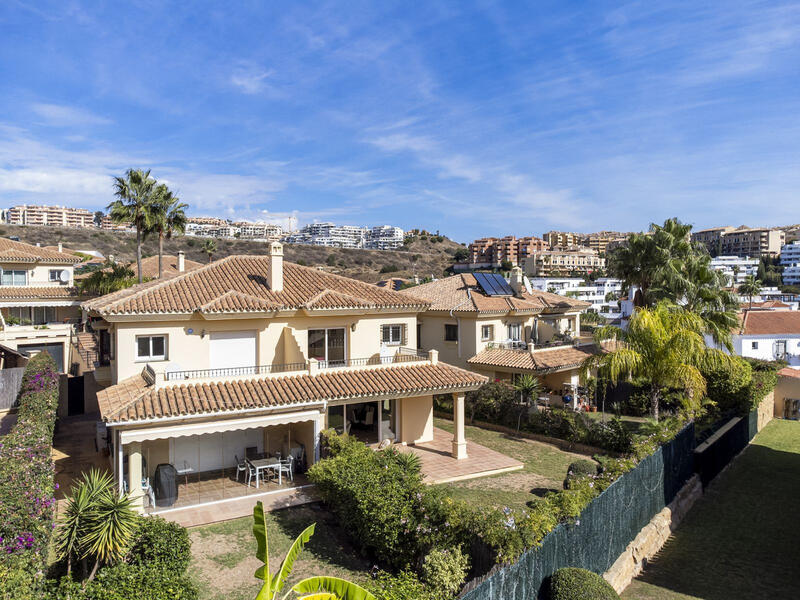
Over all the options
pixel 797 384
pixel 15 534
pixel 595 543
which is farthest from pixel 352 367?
pixel 797 384

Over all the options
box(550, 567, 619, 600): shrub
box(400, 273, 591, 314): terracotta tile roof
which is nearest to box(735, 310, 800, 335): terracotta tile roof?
box(400, 273, 591, 314): terracotta tile roof

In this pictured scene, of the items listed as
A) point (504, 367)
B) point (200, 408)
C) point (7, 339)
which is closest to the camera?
Result: point (200, 408)

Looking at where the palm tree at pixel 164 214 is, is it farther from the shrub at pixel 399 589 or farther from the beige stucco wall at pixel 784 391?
the beige stucco wall at pixel 784 391

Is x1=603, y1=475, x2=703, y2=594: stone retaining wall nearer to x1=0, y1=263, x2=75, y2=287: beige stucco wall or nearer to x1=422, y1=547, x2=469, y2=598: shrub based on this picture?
x1=422, y1=547, x2=469, y2=598: shrub

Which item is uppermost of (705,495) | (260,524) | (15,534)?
(260,524)

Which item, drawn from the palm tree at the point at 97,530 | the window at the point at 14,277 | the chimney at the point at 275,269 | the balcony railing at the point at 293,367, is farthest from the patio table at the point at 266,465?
the window at the point at 14,277

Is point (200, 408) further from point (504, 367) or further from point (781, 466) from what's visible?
point (781, 466)

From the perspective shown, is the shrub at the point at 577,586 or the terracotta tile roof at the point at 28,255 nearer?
the shrub at the point at 577,586
